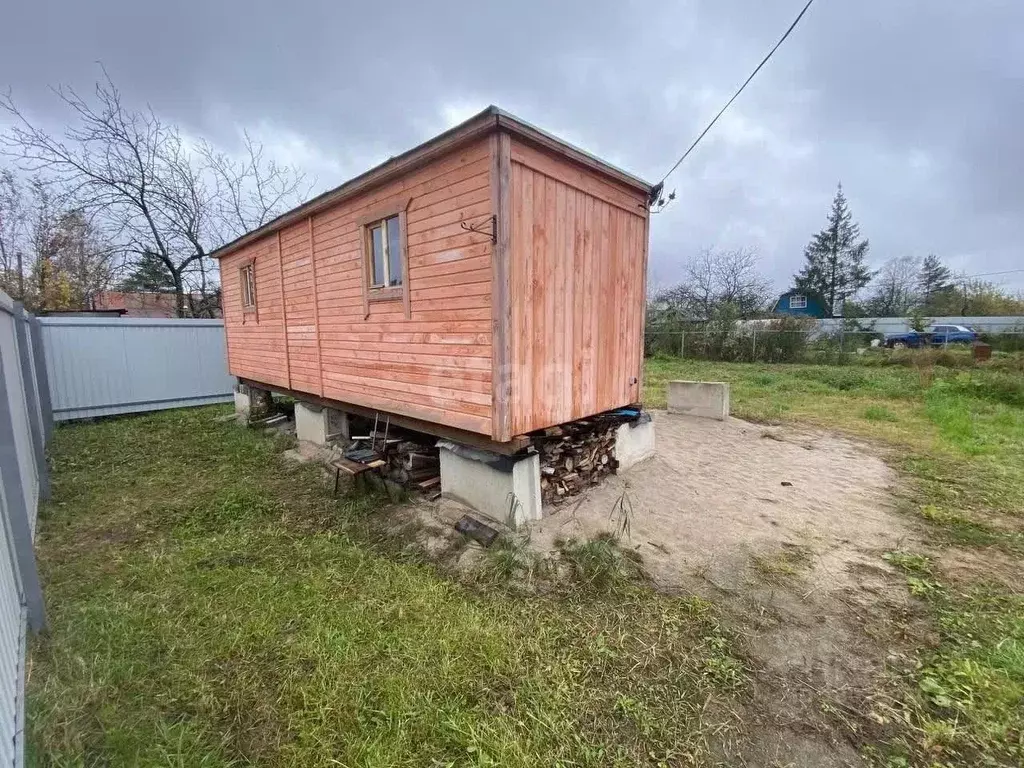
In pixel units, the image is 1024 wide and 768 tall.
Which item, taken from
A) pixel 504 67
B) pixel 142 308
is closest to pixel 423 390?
pixel 504 67

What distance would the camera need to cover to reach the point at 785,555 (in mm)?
3418

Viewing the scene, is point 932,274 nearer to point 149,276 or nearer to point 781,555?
point 781,555

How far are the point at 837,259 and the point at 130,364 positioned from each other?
42.8 metres

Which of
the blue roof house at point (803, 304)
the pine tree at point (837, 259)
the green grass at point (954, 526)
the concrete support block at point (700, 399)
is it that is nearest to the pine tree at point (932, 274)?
the pine tree at point (837, 259)

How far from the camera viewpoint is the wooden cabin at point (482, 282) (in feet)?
11.4

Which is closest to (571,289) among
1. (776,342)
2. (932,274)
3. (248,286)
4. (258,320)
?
(258,320)

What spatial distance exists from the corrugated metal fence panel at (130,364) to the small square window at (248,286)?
2.97m

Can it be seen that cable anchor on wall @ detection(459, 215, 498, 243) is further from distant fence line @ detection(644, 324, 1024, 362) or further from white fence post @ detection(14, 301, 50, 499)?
distant fence line @ detection(644, 324, 1024, 362)

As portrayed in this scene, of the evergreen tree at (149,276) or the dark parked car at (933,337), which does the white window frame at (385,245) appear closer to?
the evergreen tree at (149,276)

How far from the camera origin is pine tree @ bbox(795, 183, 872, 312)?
3306 centimetres

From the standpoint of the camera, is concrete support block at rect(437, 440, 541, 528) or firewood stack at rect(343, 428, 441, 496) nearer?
concrete support block at rect(437, 440, 541, 528)

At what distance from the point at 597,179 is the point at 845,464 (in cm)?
483

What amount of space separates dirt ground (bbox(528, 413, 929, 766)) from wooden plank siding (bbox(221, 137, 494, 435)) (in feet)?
5.53

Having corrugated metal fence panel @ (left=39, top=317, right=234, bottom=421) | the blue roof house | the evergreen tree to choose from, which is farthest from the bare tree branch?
the blue roof house
